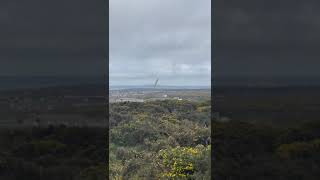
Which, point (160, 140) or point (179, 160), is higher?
point (160, 140)

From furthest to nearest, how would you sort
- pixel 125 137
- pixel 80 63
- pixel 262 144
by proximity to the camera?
pixel 125 137 < pixel 262 144 < pixel 80 63

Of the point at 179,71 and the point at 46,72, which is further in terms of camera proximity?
the point at 179,71

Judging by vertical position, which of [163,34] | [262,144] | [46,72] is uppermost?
[163,34]

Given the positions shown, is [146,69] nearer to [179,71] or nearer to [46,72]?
[179,71]

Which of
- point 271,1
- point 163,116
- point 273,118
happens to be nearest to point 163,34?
point 163,116

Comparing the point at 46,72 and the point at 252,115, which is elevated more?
the point at 46,72

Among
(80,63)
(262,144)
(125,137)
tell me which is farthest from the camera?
(125,137)
